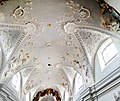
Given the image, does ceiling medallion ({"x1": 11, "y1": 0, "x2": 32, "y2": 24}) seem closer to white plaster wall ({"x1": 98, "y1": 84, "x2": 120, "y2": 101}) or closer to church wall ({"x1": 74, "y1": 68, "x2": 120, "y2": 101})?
church wall ({"x1": 74, "y1": 68, "x2": 120, "y2": 101})

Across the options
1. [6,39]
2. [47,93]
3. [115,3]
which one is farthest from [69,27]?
[47,93]

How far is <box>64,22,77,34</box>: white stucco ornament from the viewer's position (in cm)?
1148

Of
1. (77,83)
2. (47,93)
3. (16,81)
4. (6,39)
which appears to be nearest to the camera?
(6,39)

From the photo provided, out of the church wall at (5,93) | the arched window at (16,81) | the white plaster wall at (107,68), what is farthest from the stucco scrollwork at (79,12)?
the arched window at (16,81)

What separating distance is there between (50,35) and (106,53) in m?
3.43

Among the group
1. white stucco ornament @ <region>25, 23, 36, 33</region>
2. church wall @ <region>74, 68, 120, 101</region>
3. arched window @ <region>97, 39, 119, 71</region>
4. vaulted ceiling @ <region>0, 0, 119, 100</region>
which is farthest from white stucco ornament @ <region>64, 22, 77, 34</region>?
church wall @ <region>74, 68, 120, 101</region>

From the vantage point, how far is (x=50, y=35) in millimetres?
12953

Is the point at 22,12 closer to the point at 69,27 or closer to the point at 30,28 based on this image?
the point at 30,28

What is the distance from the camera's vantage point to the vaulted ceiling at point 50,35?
10.3m

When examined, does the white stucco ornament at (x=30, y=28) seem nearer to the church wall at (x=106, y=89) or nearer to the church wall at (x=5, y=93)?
the church wall at (x=5, y=93)

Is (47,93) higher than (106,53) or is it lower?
higher

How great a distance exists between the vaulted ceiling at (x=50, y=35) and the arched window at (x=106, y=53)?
0.29m

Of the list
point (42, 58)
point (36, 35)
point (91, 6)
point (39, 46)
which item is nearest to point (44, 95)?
point (42, 58)

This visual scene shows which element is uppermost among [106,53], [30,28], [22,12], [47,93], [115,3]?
[47,93]
